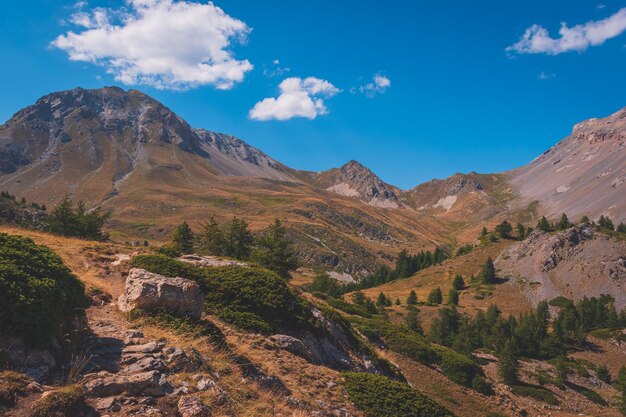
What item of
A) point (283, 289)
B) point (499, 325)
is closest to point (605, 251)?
point (499, 325)

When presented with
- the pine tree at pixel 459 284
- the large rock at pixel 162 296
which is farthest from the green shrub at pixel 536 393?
the pine tree at pixel 459 284

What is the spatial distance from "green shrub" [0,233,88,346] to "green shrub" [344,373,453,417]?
1069 cm

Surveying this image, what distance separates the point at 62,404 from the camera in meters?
8.06

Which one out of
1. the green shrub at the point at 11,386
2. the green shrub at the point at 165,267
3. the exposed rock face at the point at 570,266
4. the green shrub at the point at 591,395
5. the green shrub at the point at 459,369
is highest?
the exposed rock face at the point at 570,266

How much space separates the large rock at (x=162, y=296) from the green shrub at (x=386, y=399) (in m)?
7.11

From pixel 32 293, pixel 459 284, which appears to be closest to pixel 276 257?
pixel 32 293

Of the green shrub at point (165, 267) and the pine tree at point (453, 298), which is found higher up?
the green shrub at point (165, 267)

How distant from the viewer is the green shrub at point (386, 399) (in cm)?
1491

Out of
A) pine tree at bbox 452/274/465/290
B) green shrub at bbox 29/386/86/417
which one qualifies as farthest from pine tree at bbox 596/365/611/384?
green shrub at bbox 29/386/86/417

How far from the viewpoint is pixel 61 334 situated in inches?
412

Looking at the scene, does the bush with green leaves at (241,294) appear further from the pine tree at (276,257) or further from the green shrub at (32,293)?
the pine tree at (276,257)

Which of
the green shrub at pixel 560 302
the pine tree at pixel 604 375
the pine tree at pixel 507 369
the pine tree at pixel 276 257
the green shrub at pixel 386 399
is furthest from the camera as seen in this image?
the green shrub at pixel 560 302

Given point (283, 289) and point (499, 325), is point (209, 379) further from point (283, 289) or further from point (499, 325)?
point (499, 325)

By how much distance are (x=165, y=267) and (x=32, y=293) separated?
8.63 meters
